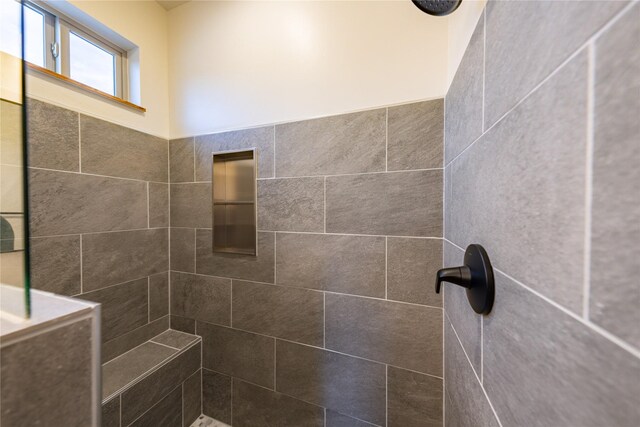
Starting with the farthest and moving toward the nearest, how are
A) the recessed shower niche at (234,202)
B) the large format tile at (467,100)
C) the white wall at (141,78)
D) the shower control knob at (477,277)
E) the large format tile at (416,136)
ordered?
the recessed shower niche at (234,202) → the white wall at (141,78) → the large format tile at (416,136) → the large format tile at (467,100) → the shower control knob at (477,277)

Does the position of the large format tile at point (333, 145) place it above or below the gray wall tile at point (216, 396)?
above

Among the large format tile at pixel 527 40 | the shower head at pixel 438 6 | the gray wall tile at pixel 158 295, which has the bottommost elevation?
the gray wall tile at pixel 158 295

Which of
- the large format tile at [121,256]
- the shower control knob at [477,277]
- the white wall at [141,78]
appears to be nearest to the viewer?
the shower control knob at [477,277]

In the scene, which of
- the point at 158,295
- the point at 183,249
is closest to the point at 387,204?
the point at 183,249

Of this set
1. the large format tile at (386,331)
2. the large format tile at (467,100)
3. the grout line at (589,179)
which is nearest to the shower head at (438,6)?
the large format tile at (467,100)

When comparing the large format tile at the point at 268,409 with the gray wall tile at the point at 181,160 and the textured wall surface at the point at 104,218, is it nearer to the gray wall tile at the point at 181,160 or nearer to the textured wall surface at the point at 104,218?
the textured wall surface at the point at 104,218

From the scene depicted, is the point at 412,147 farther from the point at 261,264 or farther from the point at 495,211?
the point at 261,264

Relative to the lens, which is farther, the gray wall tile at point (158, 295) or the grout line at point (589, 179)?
the gray wall tile at point (158, 295)

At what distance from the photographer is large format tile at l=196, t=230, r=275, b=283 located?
1248 mm

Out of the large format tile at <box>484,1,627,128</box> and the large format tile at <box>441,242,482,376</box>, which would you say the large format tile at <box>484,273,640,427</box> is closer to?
the large format tile at <box>441,242,482,376</box>

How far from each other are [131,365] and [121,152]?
3.81 feet

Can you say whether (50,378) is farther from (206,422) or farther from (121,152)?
(206,422)

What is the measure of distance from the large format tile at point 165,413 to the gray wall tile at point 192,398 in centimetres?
3

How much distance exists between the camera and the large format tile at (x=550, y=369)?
0.65 feet
